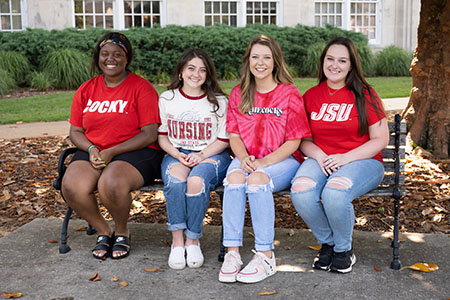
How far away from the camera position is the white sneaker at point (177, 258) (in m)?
3.65

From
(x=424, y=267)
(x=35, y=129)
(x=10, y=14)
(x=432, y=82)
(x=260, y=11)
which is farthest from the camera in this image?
(x=260, y=11)

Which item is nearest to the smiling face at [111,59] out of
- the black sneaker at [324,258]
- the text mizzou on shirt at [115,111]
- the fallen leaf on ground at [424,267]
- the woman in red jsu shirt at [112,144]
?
the woman in red jsu shirt at [112,144]

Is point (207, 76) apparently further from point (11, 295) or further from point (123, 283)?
point (11, 295)

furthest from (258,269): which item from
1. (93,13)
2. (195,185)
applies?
(93,13)

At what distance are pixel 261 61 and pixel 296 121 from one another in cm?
49

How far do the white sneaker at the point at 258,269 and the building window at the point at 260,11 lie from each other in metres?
17.4

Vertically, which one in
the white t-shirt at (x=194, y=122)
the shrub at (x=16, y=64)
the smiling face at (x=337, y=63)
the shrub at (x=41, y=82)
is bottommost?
the white t-shirt at (x=194, y=122)

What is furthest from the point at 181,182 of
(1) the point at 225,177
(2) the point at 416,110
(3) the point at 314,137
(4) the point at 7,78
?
(4) the point at 7,78

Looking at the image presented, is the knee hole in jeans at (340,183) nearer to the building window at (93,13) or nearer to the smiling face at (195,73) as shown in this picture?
the smiling face at (195,73)

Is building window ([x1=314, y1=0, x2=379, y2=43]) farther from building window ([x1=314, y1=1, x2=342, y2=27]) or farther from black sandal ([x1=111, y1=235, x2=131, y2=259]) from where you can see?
black sandal ([x1=111, y1=235, x2=131, y2=259])

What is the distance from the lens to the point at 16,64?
1423cm

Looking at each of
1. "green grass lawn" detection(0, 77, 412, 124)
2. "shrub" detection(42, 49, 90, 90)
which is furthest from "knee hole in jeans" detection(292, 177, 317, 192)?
"shrub" detection(42, 49, 90, 90)

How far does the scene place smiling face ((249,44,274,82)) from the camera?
3.85m

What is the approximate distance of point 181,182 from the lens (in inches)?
147
